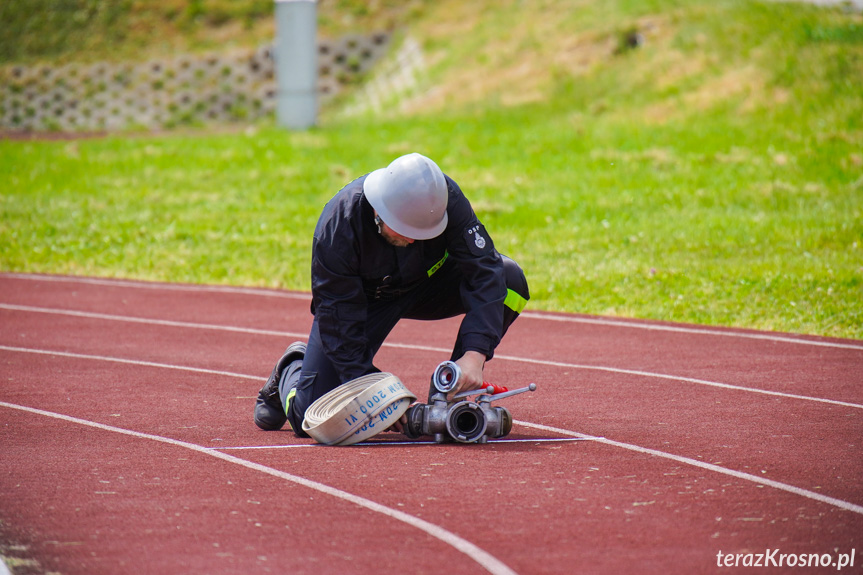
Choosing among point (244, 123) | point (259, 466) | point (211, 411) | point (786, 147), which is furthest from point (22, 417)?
point (244, 123)

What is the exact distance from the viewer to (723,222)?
13.5 meters

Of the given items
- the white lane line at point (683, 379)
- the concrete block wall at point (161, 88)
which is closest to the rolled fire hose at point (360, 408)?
the white lane line at point (683, 379)

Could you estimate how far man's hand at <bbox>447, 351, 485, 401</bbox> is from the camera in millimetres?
5199

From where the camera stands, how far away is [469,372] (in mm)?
5203

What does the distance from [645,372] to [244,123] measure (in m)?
21.6

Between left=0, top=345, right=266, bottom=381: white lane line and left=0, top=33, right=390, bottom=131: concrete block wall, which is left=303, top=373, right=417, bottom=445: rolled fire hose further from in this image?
left=0, top=33, right=390, bottom=131: concrete block wall

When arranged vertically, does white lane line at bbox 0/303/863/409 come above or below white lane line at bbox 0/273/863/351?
below

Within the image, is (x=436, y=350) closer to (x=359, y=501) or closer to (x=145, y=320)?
(x=145, y=320)

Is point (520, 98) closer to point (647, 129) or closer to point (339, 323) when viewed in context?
point (647, 129)

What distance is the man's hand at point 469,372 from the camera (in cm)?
520

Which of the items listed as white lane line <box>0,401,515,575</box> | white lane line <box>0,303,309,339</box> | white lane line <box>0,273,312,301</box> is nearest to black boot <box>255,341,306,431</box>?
white lane line <box>0,401,515,575</box>

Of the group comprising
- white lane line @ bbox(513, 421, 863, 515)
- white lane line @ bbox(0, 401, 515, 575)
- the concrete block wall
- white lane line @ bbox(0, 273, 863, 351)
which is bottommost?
white lane line @ bbox(0, 401, 515, 575)

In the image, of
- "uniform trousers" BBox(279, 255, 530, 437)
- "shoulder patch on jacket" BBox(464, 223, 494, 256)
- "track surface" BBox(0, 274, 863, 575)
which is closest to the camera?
"track surface" BBox(0, 274, 863, 575)

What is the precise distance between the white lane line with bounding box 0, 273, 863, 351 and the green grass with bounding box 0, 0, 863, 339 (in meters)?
0.46
